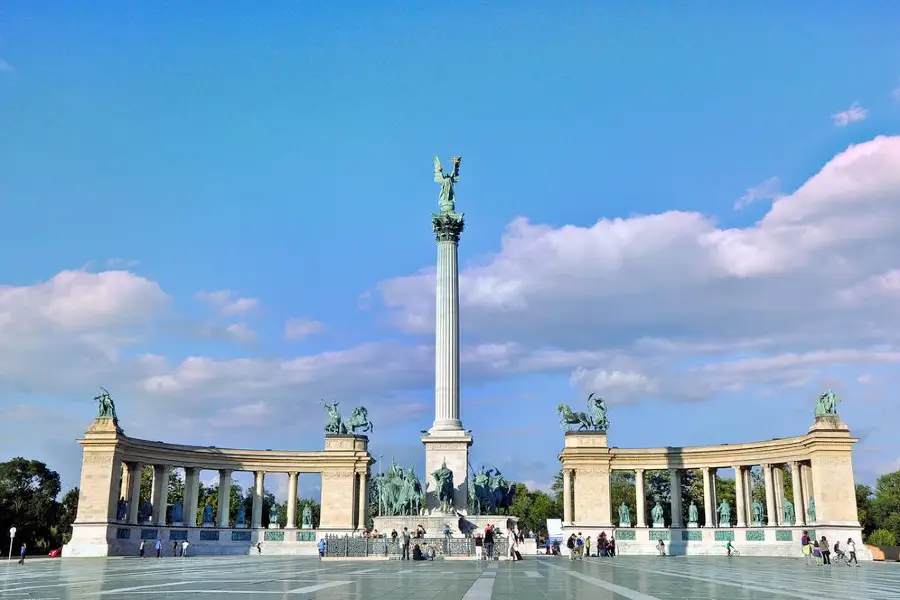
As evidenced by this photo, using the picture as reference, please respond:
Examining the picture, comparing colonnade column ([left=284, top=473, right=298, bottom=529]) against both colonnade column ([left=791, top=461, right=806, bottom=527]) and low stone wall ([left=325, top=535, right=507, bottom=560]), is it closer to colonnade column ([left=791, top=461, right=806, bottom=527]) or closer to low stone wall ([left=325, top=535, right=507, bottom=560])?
low stone wall ([left=325, top=535, right=507, bottom=560])

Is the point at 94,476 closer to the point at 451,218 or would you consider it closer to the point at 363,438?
the point at 363,438

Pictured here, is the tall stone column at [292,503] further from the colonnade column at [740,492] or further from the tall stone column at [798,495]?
the tall stone column at [798,495]

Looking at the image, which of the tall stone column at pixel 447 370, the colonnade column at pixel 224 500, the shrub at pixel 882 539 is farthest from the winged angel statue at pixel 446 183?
the shrub at pixel 882 539

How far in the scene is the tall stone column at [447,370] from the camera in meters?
64.3

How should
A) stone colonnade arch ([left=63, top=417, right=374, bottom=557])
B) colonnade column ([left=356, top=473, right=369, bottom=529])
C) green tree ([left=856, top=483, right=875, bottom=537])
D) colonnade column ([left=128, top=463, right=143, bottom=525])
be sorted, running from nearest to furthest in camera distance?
stone colonnade arch ([left=63, top=417, right=374, bottom=557]), colonnade column ([left=128, top=463, right=143, bottom=525]), colonnade column ([left=356, top=473, right=369, bottom=529]), green tree ([left=856, top=483, right=875, bottom=537])

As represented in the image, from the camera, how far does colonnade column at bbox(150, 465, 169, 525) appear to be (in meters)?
77.6

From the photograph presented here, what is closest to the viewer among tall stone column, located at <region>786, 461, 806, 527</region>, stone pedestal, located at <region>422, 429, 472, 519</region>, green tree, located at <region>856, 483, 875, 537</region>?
stone pedestal, located at <region>422, 429, 472, 519</region>

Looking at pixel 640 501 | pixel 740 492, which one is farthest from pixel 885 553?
pixel 640 501

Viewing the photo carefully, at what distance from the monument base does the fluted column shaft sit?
26.2 ft

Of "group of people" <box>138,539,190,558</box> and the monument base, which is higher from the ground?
the monument base

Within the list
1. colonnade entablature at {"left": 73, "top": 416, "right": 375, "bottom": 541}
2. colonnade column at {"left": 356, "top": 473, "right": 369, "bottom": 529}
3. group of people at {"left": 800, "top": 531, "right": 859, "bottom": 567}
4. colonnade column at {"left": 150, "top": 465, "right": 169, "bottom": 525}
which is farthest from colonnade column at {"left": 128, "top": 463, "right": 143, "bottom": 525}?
group of people at {"left": 800, "top": 531, "right": 859, "bottom": 567}

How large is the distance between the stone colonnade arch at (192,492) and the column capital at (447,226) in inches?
1048

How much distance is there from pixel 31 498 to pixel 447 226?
63.5 meters

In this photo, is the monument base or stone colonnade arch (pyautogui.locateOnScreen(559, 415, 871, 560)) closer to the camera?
the monument base
